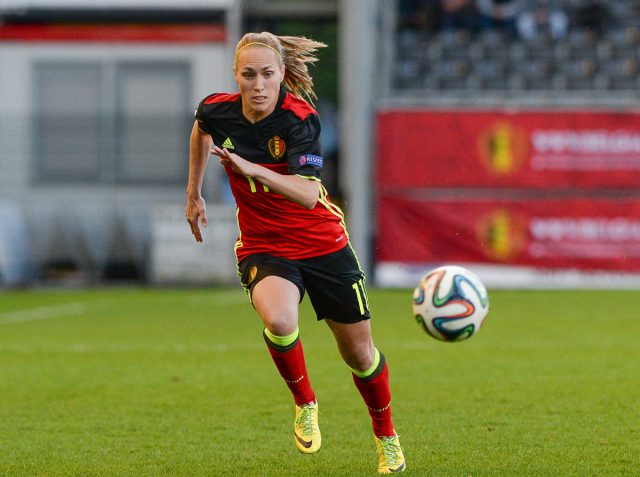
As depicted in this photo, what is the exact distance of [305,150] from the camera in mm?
5414

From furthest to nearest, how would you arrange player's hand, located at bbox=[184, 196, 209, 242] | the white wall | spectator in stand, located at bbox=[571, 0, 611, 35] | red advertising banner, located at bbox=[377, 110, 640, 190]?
spectator in stand, located at bbox=[571, 0, 611, 35]
the white wall
red advertising banner, located at bbox=[377, 110, 640, 190]
player's hand, located at bbox=[184, 196, 209, 242]

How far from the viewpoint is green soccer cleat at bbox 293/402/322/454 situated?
554 cm

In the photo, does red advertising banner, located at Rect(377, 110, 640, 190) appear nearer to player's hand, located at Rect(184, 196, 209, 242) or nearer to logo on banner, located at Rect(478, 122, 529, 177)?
logo on banner, located at Rect(478, 122, 529, 177)

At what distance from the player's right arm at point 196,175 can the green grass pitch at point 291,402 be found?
47.0 inches

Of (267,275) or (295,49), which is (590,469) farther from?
(295,49)

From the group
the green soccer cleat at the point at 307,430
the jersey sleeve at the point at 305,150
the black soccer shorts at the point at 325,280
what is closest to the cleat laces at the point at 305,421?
the green soccer cleat at the point at 307,430

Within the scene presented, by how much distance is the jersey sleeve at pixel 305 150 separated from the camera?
5367mm

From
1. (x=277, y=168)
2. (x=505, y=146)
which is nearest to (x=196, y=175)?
(x=277, y=168)

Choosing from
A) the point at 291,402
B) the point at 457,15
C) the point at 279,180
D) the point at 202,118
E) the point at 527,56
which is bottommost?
the point at 291,402

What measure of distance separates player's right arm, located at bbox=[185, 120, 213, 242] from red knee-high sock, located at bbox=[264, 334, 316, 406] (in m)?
0.72

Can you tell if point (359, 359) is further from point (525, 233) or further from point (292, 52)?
point (525, 233)

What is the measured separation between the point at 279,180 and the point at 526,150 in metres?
14.8

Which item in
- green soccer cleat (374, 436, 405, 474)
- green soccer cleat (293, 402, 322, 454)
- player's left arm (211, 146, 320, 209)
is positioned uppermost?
Answer: player's left arm (211, 146, 320, 209)

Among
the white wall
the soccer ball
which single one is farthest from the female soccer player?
the white wall
